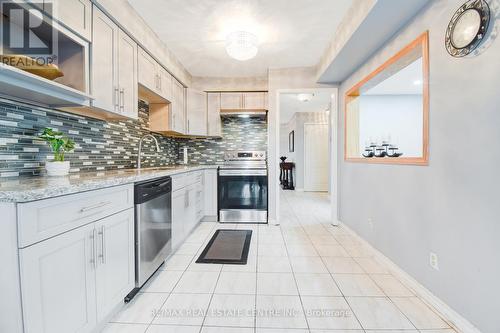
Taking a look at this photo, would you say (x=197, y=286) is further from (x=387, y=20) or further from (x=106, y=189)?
(x=387, y=20)

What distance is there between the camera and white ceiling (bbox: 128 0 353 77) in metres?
2.05

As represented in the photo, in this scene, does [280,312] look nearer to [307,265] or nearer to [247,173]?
[307,265]

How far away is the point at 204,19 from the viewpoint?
225 centimetres

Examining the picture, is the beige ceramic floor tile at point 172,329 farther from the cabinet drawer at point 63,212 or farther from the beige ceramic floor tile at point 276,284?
the cabinet drawer at point 63,212

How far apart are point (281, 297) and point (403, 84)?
139 inches

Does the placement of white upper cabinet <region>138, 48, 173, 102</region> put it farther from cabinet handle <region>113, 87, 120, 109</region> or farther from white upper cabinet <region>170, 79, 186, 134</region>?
cabinet handle <region>113, 87, 120, 109</region>

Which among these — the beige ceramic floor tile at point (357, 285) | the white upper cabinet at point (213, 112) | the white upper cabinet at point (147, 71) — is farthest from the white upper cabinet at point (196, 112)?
the beige ceramic floor tile at point (357, 285)

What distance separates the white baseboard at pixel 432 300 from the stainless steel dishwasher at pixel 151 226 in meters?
2.06

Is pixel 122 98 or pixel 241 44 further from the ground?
pixel 241 44

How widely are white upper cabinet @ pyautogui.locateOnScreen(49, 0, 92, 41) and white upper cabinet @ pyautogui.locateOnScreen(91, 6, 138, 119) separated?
58mm

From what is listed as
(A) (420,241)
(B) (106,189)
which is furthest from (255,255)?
(B) (106,189)

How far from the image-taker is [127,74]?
211 cm

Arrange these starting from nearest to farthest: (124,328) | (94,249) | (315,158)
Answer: (94,249) < (124,328) < (315,158)

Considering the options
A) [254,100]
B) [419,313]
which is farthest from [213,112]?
[419,313]
